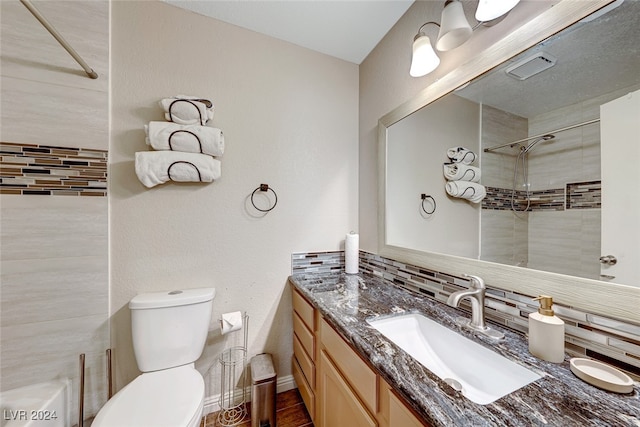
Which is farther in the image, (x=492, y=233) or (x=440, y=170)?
(x=440, y=170)

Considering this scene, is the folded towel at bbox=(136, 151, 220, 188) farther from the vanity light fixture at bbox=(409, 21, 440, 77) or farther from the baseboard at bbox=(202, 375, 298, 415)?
the baseboard at bbox=(202, 375, 298, 415)

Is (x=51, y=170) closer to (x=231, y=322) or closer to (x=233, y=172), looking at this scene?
(x=233, y=172)

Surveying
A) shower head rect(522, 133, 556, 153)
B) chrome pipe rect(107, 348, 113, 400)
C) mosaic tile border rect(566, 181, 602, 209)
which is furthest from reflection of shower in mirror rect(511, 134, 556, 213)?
chrome pipe rect(107, 348, 113, 400)

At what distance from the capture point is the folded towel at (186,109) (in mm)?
1263

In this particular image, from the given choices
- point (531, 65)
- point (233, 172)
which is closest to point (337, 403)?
point (233, 172)

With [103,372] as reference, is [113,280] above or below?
above

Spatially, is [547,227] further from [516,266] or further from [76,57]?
[76,57]

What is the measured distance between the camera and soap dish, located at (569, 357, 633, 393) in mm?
538

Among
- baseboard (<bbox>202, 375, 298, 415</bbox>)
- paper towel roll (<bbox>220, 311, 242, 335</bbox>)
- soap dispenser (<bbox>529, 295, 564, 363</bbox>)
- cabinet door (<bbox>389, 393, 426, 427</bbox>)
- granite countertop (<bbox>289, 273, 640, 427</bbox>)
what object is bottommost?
baseboard (<bbox>202, 375, 298, 415</bbox>)

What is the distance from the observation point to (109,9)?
1262 mm

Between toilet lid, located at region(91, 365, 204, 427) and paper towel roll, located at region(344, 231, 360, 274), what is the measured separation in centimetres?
109

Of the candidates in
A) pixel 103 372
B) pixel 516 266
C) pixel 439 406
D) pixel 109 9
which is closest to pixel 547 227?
pixel 516 266

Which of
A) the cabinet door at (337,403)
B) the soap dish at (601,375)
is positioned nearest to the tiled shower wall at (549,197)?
the soap dish at (601,375)

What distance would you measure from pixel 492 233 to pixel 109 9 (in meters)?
2.29
